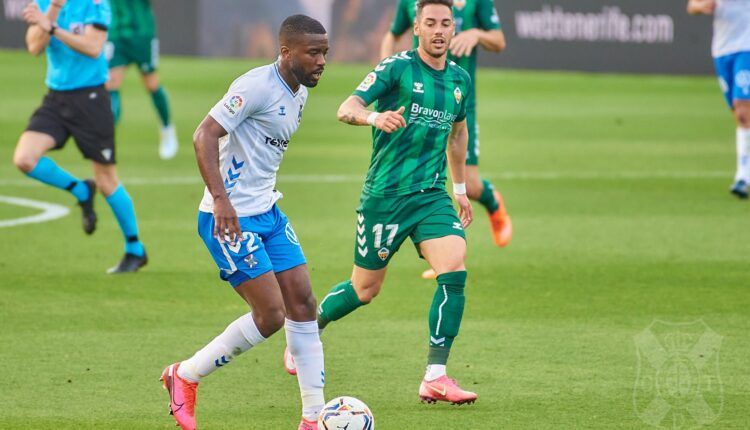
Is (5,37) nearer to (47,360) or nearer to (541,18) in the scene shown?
(541,18)

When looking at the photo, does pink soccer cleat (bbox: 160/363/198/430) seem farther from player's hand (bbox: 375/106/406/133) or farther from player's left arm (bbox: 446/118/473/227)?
player's left arm (bbox: 446/118/473/227)

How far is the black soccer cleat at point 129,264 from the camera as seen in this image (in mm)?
10055

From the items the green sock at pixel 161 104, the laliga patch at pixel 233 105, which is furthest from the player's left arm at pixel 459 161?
the green sock at pixel 161 104

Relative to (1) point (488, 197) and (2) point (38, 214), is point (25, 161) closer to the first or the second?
(2) point (38, 214)

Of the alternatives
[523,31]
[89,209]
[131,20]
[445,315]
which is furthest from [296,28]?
[523,31]

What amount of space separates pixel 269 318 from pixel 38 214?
6.89m

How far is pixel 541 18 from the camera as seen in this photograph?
1084 inches

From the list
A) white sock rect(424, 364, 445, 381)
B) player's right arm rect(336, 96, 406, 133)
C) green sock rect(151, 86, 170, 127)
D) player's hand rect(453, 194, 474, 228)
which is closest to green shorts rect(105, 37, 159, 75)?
green sock rect(151, 86, 170, 127)

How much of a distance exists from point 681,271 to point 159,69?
20.3 m

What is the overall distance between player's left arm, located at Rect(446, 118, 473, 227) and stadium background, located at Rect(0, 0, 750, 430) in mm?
831

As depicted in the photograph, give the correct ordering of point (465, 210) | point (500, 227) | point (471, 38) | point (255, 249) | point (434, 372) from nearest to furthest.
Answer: point (255, 249)
point (434, 372)
point (465, 210)
point (471, 38)
point (500, 227)

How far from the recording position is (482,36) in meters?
10.1

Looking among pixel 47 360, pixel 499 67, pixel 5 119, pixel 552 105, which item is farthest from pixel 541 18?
pixel 47 360

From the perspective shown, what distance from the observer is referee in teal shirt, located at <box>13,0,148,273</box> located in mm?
9984
